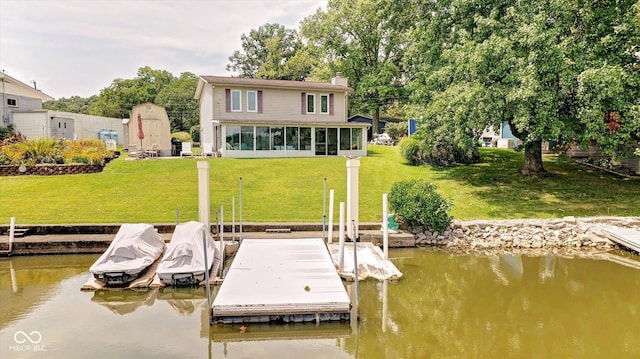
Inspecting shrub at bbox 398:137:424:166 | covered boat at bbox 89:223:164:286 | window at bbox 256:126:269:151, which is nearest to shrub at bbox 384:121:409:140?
shrub at bbox 398:137:424:166

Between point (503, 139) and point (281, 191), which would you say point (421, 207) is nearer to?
point (281, 191)

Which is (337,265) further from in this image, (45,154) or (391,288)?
(45,154)

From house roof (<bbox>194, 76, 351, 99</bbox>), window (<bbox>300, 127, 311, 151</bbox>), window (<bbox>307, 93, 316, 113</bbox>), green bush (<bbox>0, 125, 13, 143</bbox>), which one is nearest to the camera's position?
green bush (<bbox>0, 125, 13, 143</bbox>)

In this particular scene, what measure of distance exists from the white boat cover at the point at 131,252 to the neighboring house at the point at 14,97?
23.8 m

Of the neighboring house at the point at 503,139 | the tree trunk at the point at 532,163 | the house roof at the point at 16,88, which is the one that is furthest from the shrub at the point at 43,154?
the neighboring house at the point at 503,139

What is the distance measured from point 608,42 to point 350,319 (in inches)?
578

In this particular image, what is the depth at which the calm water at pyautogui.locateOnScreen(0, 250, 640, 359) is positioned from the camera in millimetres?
7004

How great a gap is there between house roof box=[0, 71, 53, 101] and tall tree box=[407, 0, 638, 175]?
27712mm

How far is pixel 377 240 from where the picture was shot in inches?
509

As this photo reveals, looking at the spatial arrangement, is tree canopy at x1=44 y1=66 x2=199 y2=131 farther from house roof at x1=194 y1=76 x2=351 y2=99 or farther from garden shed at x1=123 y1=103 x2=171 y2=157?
garden shed at x1=123 y1=103 x2=171 y2=157

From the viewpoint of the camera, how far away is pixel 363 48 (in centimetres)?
3869

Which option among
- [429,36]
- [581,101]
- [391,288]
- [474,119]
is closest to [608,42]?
[581,101]

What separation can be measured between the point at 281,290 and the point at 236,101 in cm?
1943

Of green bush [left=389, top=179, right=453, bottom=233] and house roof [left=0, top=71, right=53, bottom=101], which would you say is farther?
house roof [left=0, top=71, right=53, bottom=101]
